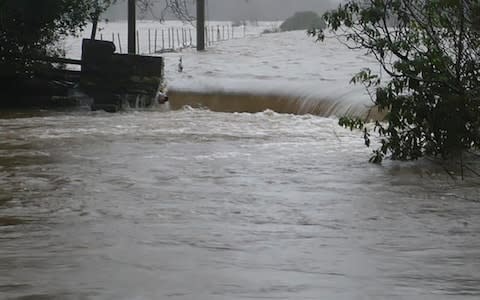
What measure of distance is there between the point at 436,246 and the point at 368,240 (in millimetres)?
646

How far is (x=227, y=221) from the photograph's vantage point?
376 inches

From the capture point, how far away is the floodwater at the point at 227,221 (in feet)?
21.6

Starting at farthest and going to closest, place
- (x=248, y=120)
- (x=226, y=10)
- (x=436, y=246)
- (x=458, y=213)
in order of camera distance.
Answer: (x=226, y=10), (x=248, y=120), (x=458, y=213), (x=436, y=246)

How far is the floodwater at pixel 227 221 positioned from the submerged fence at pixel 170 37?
20313 mm

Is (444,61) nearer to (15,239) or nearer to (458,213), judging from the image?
(458,213)

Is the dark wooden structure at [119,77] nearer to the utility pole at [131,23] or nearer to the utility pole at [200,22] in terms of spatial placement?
the utility pole at [131,23]

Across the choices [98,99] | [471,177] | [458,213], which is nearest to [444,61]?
[471,177]

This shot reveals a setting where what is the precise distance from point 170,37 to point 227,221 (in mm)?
35222

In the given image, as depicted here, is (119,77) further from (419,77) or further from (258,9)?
(258,9)

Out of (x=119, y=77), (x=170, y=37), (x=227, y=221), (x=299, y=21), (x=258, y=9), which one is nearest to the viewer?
(x=227, y=221)

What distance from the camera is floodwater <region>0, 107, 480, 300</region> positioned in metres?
6.58

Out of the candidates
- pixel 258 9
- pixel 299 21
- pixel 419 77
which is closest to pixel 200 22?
→ pixel 299 21

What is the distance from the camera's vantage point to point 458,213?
10188mm

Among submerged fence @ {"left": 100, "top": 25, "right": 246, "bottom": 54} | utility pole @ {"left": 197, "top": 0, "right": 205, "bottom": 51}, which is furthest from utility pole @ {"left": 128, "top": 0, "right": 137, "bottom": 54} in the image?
utility pole @ {"left": 197, "top": 0, "right": 205, "bottom": 51}
